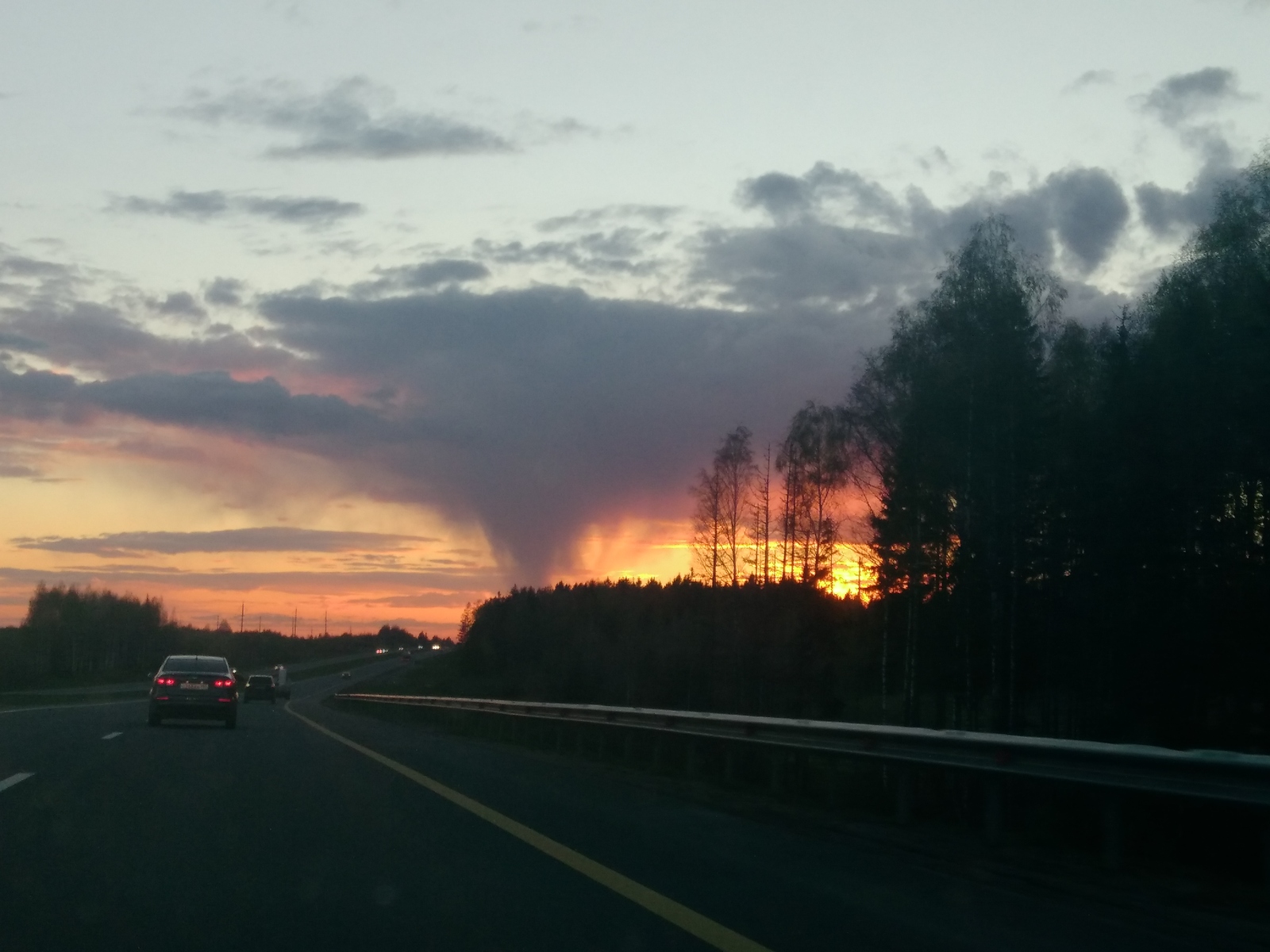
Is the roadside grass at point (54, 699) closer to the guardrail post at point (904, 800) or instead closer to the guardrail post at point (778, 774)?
the guardrail post at point (778, 774)

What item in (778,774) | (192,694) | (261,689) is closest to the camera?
(778,774)

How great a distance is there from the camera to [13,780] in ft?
45.4

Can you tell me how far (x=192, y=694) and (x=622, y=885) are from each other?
2074 cm

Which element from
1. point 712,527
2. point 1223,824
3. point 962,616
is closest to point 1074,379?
point 962,616

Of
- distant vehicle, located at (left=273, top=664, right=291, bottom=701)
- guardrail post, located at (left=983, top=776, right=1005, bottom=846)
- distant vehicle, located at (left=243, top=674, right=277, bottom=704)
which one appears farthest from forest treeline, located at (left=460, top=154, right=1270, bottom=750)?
distant vehicle, located at (left=273, top=664, right=291, bottom=701)

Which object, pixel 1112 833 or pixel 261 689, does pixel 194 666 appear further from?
pixel 261 689

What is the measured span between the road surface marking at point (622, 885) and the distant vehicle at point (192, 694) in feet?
48.3

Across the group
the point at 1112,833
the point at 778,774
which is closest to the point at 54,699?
the point at 778,774

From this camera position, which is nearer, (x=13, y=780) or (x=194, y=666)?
(x=13, y=780)

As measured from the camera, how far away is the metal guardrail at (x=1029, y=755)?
7.78 meters

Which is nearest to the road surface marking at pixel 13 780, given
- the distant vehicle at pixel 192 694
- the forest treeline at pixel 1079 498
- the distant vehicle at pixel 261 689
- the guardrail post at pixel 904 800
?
the guardrail post at pixel 904 800

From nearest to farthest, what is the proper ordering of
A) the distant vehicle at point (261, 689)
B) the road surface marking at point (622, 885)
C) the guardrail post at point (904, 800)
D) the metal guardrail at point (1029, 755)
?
the road surface marking at point (622, 885)
the metal guardrail at point (1029, 755)
the guardrail post at point (904, 800)
the distant vehicle at point (261, 689)

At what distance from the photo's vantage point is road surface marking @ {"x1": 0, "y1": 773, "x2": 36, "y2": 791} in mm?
13141

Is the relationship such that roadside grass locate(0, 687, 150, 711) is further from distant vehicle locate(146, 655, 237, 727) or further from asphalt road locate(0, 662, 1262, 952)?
asphalt road locate(0, 662, 1262, 952)
